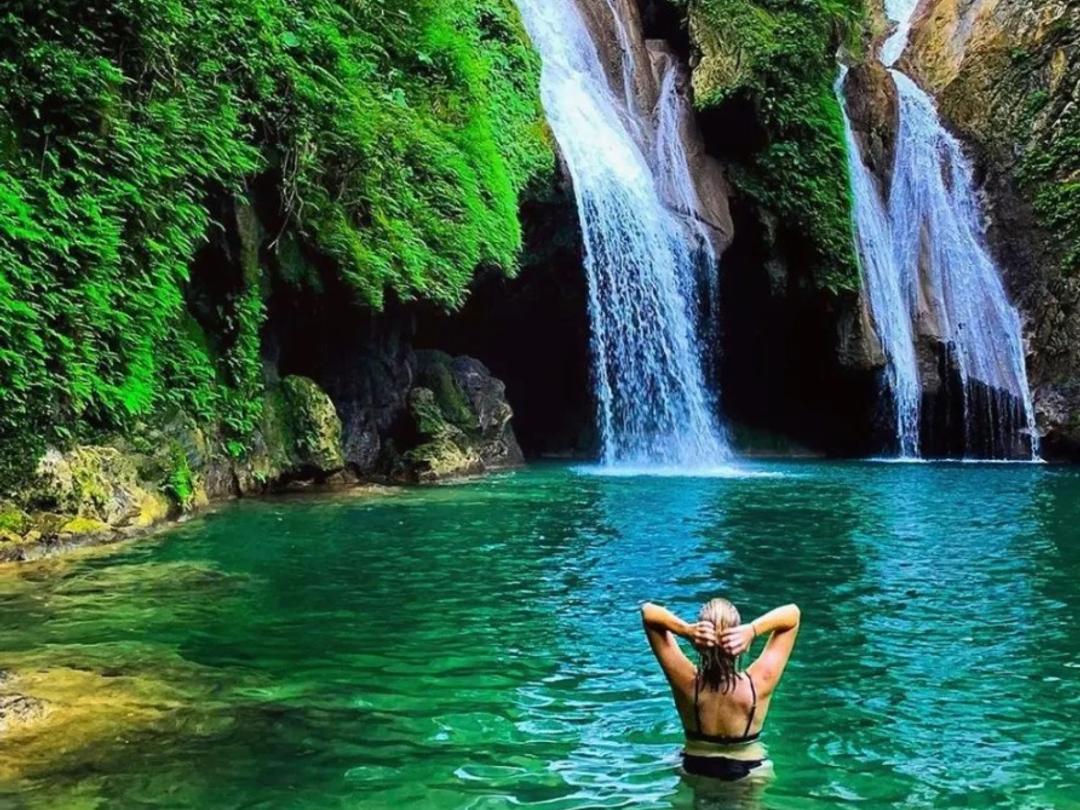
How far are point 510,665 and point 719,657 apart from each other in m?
2.35

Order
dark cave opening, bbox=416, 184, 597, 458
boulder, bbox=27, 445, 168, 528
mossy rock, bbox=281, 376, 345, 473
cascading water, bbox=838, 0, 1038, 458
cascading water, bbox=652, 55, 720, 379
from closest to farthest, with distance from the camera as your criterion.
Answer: boulder, bbox=27, 445, 168, 528
mossy rock, bbox=281, 376, 345, 473
dark cave opening, bbox=416, 184, 597, 458
cascading water, bbox=652, 55, 720, 379
cascading water, bbox=838, 0, 1038, 458

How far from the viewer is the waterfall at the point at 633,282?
23062 mm

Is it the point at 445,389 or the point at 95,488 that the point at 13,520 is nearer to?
the point at 95,488

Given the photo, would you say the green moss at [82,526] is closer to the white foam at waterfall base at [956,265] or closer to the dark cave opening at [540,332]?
the dark cave opening at [540,332]

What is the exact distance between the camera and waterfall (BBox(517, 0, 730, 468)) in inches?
908

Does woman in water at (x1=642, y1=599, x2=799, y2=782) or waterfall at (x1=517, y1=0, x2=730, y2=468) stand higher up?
waterfall at (x1=517, y1=0, x2=730, y2=468)

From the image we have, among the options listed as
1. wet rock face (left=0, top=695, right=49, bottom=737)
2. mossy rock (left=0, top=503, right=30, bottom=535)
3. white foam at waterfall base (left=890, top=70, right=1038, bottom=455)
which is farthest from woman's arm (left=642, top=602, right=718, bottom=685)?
white foam at waterfall base (left=890, top=70, right=1038, bottom=455)

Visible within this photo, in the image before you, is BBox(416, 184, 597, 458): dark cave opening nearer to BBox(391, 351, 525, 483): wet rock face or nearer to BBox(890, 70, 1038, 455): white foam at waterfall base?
BBox(391, 351, 525, 483): wet rock face

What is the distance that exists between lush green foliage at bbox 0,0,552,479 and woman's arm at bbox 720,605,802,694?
7.78m

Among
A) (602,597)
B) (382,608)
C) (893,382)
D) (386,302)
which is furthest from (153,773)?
(893,382)

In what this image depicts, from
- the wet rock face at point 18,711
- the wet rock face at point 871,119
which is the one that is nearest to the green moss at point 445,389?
the wet rock face at point 871,119

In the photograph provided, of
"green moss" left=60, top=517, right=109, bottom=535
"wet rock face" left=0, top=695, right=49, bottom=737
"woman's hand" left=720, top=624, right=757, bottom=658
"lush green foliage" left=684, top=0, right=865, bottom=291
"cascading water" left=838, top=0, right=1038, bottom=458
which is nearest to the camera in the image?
"woman's hand" left=720, top=624, right=757, bottom=658

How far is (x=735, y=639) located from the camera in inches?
174

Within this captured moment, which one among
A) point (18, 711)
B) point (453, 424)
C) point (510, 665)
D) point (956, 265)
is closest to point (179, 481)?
point (510, 665)
